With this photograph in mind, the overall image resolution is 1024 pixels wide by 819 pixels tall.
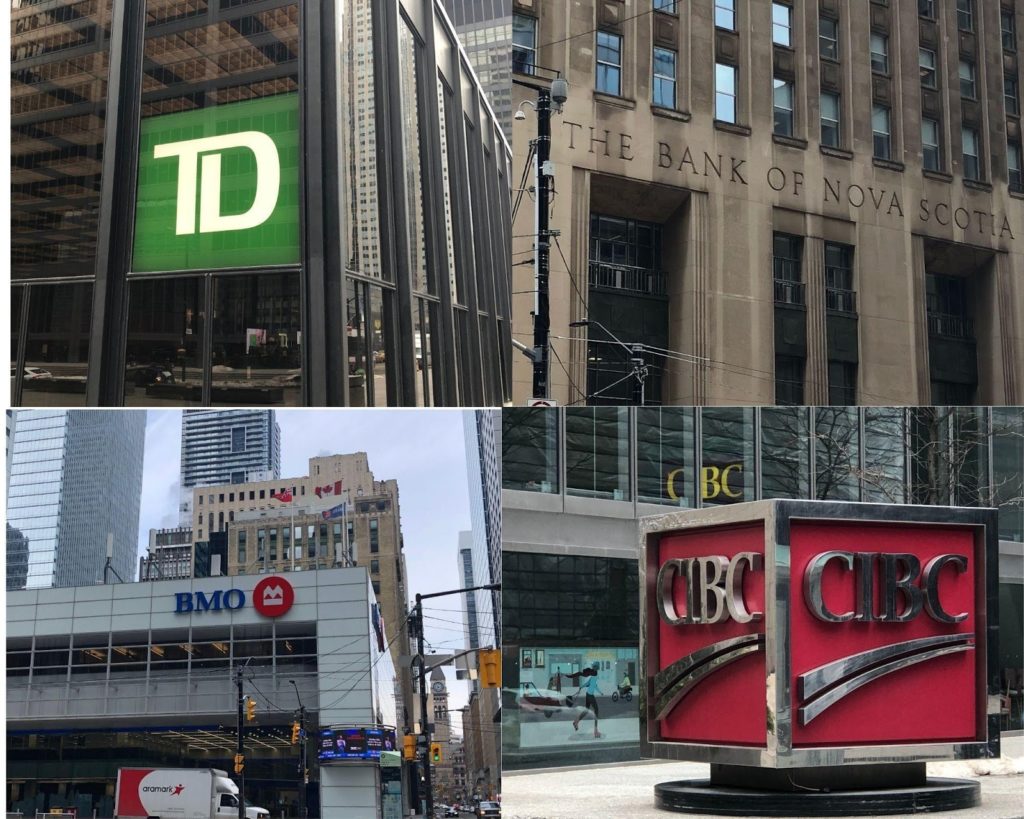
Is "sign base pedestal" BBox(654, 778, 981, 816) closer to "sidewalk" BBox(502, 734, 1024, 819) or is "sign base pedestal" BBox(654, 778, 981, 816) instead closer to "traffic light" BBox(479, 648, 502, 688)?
"sidewalk" BBox(502, 734, 1024, 819)

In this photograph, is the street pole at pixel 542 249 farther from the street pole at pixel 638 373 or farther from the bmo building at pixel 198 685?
the bmo building at pixel 198 685

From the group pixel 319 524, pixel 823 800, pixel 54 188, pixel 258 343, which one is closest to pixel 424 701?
pixel 319 524

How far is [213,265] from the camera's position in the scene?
20406 millimetres

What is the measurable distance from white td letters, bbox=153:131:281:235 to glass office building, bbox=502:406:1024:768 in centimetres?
614

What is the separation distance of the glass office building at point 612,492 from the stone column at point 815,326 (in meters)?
0.99

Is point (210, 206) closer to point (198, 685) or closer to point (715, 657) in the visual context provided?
point (198, 685)

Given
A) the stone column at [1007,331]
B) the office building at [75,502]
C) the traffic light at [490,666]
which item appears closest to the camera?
the office building at [75,502]

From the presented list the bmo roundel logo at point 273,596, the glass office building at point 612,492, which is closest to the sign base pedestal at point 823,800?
the bmo roundel logo at point 273,596

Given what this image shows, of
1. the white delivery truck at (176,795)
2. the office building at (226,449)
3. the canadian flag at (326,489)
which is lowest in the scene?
the white delivery truck at (176,795)

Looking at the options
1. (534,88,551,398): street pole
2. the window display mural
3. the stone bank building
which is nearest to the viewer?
the window display mural

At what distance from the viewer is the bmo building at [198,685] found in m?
17.2

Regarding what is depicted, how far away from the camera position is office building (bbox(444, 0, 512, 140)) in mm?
24156

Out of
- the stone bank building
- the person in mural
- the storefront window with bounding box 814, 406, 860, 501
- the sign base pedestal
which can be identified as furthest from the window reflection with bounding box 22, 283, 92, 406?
the storefront window with bounding box 814, 406, 860, 501

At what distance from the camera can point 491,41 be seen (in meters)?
24.3
